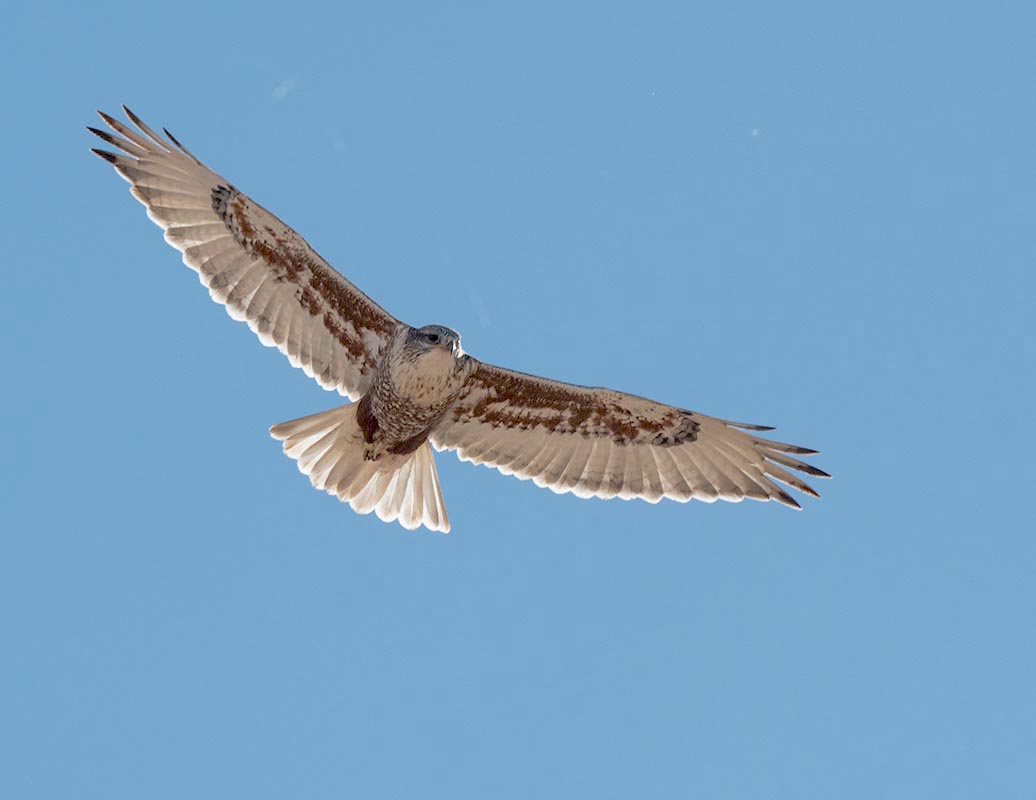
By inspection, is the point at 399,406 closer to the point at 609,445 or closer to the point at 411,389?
the point at 411,389

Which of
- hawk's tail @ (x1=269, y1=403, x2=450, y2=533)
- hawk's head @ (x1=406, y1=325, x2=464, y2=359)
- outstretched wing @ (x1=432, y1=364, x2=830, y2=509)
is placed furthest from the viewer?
outstretched wing @ (x1=432, y1=364, x2=830, y2=509)

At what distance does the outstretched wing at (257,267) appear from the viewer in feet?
43.9

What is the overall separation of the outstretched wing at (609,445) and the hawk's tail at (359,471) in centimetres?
34

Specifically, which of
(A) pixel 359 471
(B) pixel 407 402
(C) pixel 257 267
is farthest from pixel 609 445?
(C) pixel 257 267

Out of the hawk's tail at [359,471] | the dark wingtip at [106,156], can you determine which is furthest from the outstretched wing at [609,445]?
the dark wingtip at [106,156]

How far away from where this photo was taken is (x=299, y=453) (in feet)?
45.6

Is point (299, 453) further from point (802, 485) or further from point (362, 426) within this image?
point (802, 485)

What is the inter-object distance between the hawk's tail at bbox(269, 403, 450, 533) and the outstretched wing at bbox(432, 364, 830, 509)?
0.34 metres

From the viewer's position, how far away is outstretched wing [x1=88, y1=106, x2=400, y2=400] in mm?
13367

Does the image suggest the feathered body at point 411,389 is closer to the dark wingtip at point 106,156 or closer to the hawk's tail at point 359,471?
the hawk's tail at point 359,471

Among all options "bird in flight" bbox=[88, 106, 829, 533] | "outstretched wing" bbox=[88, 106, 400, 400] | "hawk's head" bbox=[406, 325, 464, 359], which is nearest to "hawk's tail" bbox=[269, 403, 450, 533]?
"bird in flight" bbox=[88, 106, 829, 533]

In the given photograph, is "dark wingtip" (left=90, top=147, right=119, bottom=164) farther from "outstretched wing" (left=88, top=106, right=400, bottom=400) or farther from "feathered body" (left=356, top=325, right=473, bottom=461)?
"feathered body" (left=356, top=325, right=473, bottom=461)

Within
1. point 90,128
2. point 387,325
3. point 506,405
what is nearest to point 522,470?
point 506,405

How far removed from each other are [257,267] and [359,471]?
1714mm
